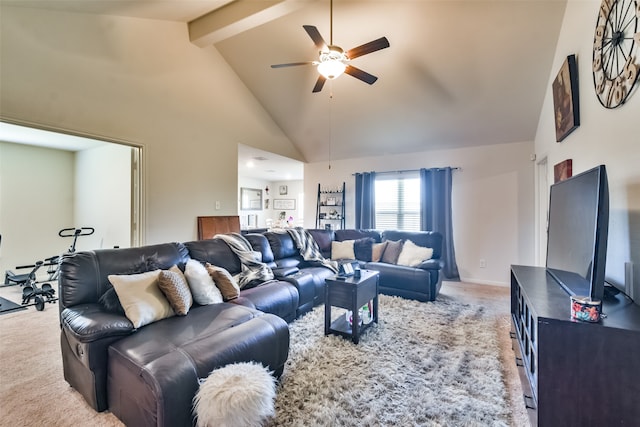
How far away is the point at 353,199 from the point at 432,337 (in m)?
3.80

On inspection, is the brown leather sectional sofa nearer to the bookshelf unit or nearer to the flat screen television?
the flat screen television

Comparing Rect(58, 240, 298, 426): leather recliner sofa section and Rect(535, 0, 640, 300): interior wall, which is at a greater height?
Rect(535, 0, 640, 300): interior wall

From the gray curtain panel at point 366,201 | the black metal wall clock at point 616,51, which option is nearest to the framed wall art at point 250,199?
the gray curtain panel at point 366,201

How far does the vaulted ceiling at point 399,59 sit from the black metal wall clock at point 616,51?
1.28 metres

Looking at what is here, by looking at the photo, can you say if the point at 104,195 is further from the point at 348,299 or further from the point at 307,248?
the point at 348,299

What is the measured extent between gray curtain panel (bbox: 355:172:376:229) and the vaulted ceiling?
2.32 ft

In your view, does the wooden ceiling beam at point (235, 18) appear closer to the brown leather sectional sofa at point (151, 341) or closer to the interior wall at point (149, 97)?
the interior wall at point (149, 97)

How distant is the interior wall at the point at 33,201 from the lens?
15.6 ft

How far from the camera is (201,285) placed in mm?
2357

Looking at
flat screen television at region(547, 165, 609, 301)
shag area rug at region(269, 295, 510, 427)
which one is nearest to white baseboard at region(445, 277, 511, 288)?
shag area rug at region(269, 295, 510, 427)

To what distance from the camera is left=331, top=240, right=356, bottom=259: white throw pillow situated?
4625 mm

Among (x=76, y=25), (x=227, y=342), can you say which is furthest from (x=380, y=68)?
(x=227, y=342)

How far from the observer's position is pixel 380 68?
3.96m

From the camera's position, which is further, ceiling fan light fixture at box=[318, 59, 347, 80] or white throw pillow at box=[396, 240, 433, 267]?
white throw pillow at box=[396, 240, 433, 267]
